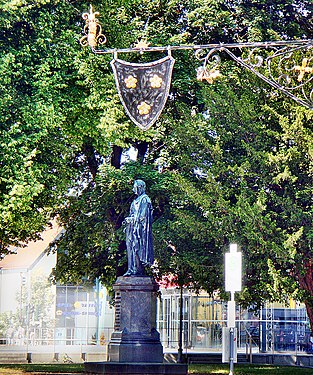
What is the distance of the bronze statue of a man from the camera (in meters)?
19.8

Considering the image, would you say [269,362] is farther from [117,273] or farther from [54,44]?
[54,44]

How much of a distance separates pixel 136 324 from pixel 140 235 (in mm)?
2072

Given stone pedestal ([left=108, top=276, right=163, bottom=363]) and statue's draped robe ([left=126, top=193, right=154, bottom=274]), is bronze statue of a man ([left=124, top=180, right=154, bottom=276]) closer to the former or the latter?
statue's draped robe ([left=126, top=193, right=154, bottom=274])

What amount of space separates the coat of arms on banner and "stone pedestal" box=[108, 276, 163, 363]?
629 centimetres

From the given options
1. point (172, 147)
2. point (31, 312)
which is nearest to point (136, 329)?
point (172, 147)

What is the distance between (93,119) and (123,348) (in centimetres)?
743

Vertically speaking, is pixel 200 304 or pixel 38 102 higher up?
pixel 38 102

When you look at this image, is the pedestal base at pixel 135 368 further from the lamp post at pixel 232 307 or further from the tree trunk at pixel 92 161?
the tree trunk at pixel 92 161

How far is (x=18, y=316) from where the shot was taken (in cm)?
4653

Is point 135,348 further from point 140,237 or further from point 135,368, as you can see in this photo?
point 140,237

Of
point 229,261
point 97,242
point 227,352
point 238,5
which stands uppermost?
point 238,5

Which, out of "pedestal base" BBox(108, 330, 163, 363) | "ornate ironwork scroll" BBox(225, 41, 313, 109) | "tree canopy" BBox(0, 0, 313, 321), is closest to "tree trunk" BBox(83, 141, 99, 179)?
"tree canopy" BBox(0, 0, 313, 321)

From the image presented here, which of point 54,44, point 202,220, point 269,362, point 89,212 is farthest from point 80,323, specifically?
point 54,44

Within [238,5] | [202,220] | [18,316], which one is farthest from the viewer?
[18,316]
